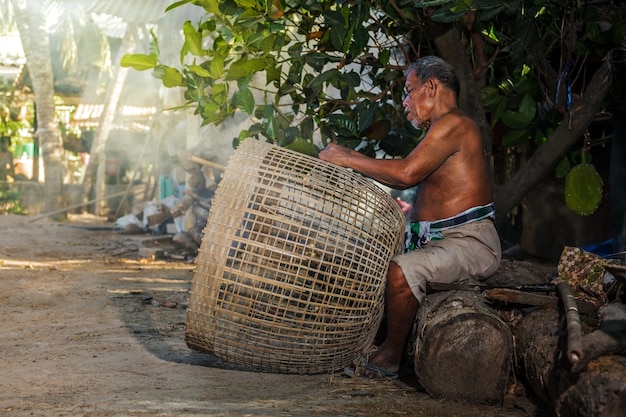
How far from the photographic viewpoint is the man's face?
3787 mm

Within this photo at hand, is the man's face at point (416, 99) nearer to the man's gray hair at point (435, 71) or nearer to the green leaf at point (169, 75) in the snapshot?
the man's gray hair at point (435, 71)

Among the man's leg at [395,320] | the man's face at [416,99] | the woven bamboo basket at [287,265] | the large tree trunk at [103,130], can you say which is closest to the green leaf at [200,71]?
the woven bamboo basket at [287,265]

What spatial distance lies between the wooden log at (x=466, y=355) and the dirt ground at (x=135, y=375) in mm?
66

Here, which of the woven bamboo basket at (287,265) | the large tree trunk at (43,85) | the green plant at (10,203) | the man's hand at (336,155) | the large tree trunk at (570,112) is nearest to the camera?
the woven bamboo basket at (287,265)

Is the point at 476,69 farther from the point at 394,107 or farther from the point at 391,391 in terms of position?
the point at 391,391

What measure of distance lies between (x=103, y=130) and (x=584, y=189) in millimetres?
11645

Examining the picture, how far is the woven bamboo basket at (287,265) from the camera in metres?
3.16

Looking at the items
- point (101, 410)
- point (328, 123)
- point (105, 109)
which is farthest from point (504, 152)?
point (105, 109)

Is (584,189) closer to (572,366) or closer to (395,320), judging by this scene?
(395,320)

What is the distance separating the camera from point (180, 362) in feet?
12.2

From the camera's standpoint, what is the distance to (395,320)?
138 inches

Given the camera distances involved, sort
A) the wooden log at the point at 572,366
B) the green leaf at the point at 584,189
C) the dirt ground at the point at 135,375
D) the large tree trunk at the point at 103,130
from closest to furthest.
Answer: the wooden log at the point at 572,366, the dirt ground at the point at 135,375, the green leaf at the point at 584,189, the large tree trunk at the point at 103,130

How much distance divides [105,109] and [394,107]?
35.9 ft

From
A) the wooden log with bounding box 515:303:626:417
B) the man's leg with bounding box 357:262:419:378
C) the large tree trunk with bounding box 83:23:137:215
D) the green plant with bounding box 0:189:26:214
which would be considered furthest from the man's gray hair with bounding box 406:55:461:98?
the green plant with bounding box 0:189:26:214
